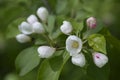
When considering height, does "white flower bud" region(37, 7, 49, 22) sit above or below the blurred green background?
above

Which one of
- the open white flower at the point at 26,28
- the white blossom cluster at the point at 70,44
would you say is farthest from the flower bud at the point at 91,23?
the open white flower at the point at 26,28

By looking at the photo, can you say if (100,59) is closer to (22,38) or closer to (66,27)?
(66,27)

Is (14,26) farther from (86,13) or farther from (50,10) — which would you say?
(86,13)

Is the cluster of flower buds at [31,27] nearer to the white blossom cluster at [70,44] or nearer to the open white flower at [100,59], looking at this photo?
the white blossom cluster at [70,44]

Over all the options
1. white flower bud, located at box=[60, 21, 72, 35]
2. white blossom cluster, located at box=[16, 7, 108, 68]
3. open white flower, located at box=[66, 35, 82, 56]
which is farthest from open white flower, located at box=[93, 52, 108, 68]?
white flower bud, located at box=[60, 21, 72, 35]

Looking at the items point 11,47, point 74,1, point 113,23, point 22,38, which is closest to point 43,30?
point 22,38

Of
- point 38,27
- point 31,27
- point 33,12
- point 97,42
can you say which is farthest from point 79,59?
point 33,12

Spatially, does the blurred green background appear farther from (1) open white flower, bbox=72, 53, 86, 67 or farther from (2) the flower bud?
(1) open white flower, bbox=72, 53, 86, 67
